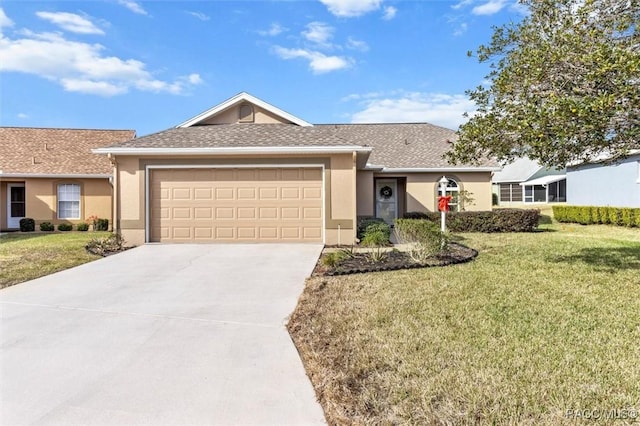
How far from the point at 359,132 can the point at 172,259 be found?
635 inches

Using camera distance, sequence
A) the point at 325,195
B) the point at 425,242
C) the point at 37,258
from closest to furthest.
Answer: the point at 425,242
the point at 37,258
the point at 325,195

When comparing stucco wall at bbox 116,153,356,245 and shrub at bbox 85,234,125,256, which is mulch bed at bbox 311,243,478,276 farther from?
shrub at bbox 85,234,125,256

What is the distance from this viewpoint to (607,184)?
21.8 metres

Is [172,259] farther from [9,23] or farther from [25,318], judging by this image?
[9,23]

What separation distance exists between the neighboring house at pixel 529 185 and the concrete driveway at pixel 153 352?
94.7 ft

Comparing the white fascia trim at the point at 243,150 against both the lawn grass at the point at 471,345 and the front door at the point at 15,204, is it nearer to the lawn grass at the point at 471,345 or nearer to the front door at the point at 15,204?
the lawn grass at the point at 471,345

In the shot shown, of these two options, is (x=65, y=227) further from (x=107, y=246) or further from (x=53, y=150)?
(x=107, y=246)

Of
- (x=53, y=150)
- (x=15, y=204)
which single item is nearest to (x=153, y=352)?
(x=15, y=204)

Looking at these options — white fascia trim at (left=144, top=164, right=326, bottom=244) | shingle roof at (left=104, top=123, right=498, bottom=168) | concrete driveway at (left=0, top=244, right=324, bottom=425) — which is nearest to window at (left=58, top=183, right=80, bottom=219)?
shingle roof at (left=104, top=123, right=498, bottom=168)

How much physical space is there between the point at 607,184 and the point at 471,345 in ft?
76.8

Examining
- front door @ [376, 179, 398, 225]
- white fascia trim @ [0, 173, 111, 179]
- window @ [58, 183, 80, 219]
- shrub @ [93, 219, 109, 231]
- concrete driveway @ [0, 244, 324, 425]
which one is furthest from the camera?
front door @ [376, 179, 398, 225]

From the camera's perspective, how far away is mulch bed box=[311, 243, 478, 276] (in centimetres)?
829

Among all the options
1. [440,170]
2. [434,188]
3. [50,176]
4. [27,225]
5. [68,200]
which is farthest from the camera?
[434,188]

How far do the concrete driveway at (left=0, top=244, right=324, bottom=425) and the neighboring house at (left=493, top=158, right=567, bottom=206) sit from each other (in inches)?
1137
